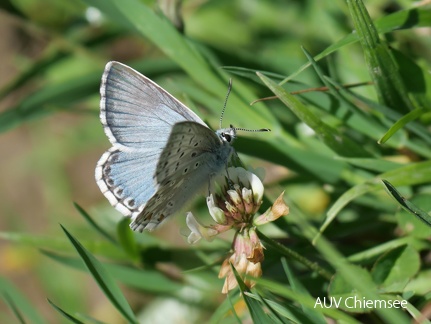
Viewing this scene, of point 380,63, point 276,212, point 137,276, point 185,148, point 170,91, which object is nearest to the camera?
point 276,212

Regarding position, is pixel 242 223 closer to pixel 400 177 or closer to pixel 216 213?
pixel 216 213

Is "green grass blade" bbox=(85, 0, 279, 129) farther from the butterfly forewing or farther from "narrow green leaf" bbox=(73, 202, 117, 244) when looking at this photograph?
"narrow green leaf" bbox=(73, 202, 117, 244)

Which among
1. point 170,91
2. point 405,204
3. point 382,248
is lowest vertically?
point 382,248

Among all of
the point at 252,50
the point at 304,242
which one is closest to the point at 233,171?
the point at 304,242

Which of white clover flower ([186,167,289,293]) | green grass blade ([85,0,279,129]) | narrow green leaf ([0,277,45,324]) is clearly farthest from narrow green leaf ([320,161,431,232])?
narrow green leaf ([0,277,45,324])

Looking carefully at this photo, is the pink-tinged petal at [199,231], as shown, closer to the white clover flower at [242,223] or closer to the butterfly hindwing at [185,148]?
the white clover flower at [242,223]

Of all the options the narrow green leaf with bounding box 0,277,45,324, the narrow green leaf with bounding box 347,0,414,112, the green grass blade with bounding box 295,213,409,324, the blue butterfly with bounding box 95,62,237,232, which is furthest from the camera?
the narrow green leaf with bounding box 0,277,45,324

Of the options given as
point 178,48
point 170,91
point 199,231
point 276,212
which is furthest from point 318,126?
point 170,91
